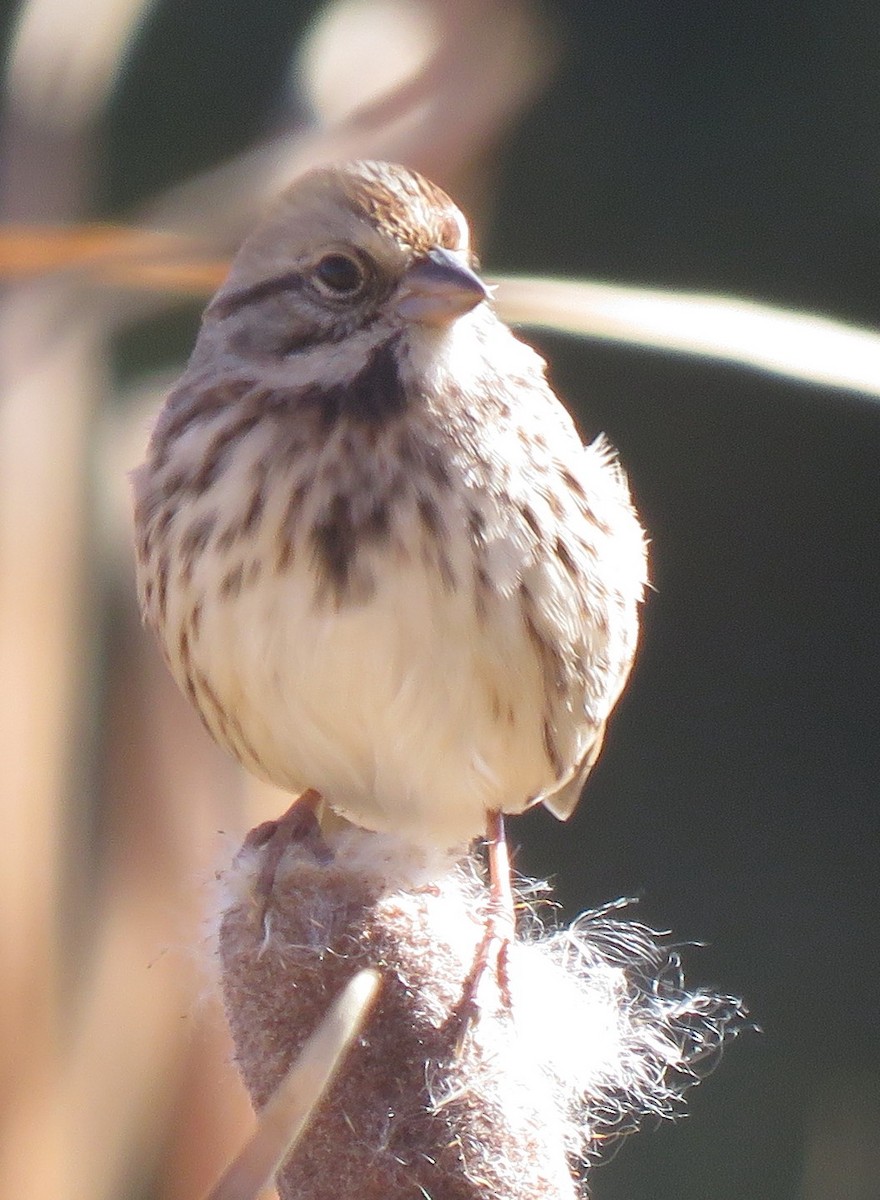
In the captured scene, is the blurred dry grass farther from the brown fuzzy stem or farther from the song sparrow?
the brown fuzzy stem

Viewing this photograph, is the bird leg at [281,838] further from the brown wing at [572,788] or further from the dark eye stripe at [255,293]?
the dark eye stripe at [255,293]

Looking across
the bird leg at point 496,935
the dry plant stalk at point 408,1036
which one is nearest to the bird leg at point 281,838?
the dry plant stalk at point 408,1036

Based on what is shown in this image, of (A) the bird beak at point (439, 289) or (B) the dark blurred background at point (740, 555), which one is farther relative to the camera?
(B) the dark blurred background at point (740, 555)

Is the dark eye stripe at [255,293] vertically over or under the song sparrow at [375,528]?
over

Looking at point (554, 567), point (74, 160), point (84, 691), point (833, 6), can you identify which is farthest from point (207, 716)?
point (833, 6)

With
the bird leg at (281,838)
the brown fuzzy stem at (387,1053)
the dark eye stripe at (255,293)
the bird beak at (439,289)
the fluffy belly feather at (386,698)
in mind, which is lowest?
the brown fuzzy stem at (387,1053)

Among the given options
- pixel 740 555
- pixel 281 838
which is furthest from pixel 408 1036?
pixel 740 555

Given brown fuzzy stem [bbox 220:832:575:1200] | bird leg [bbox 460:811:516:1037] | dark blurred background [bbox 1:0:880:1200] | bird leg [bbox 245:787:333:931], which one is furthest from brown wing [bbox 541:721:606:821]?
dark blurred background [bbox 1:0:880:1200]
